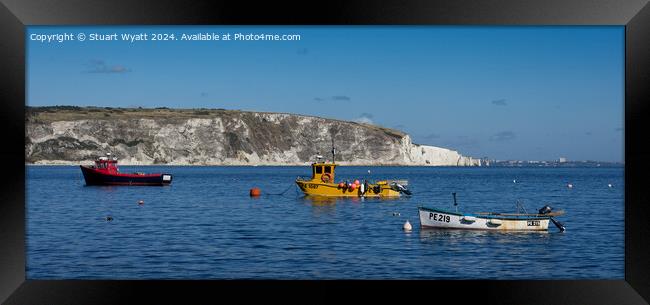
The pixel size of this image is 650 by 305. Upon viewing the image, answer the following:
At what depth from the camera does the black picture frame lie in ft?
38.6

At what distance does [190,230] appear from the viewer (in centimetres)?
3994

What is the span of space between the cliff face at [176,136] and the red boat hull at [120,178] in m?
79.3

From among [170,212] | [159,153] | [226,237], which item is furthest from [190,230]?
[159,153]

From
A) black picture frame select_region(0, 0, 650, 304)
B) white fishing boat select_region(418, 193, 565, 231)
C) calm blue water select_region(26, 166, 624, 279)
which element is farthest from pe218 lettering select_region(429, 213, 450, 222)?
black picture frame select_region(0, 0, 650, 304)

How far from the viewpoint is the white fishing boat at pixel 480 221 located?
34750 millimetres

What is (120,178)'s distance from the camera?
86.3m

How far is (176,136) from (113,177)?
8909 centimetres

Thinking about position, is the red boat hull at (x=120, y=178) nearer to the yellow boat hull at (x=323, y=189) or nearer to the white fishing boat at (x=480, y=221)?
the yellow boat hull at (x=323, y=189)

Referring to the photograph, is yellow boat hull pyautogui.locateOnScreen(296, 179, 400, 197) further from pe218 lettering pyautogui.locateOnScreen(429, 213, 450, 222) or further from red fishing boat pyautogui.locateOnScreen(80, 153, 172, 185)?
red fishing boat pyautogui.locateOnScreen(80, 153, 172, 185)

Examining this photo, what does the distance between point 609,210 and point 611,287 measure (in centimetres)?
4937

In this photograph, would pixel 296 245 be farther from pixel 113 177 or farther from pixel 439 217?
pixel 113 177
